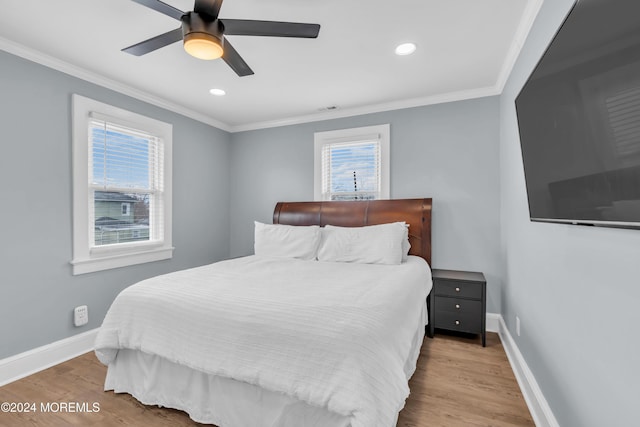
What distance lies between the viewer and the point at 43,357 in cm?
244

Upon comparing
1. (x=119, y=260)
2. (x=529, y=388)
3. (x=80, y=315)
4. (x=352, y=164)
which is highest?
(x=352, y=164)

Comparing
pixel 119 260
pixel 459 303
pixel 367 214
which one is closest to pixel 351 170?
pixel 367 214

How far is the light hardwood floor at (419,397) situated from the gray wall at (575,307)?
300 millimetres

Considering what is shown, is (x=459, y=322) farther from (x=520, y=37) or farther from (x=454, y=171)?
(x=520, y=37)

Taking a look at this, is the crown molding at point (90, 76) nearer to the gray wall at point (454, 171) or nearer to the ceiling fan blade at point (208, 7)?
the gray wall at point (454, 171)

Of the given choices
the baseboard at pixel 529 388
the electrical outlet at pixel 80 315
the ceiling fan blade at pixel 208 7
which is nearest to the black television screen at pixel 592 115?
the baseboard at pixel 529 388

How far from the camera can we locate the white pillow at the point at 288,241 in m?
3.25

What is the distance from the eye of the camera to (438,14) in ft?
6.43

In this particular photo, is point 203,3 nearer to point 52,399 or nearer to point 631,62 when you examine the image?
point 631,62

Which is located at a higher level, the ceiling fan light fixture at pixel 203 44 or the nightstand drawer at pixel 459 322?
the ceiling fan light fixture at pixel 203 44

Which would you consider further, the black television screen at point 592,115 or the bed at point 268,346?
the bed at point 268,346

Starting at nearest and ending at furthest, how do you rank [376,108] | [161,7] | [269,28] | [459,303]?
[161,7] → [269,28] → [459,303] → [376,108]

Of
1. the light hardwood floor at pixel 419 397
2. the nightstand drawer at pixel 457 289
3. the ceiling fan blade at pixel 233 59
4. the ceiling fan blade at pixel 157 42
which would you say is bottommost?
the light hardwood floor at pixel 419 397

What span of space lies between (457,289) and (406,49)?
2246 millimetres
